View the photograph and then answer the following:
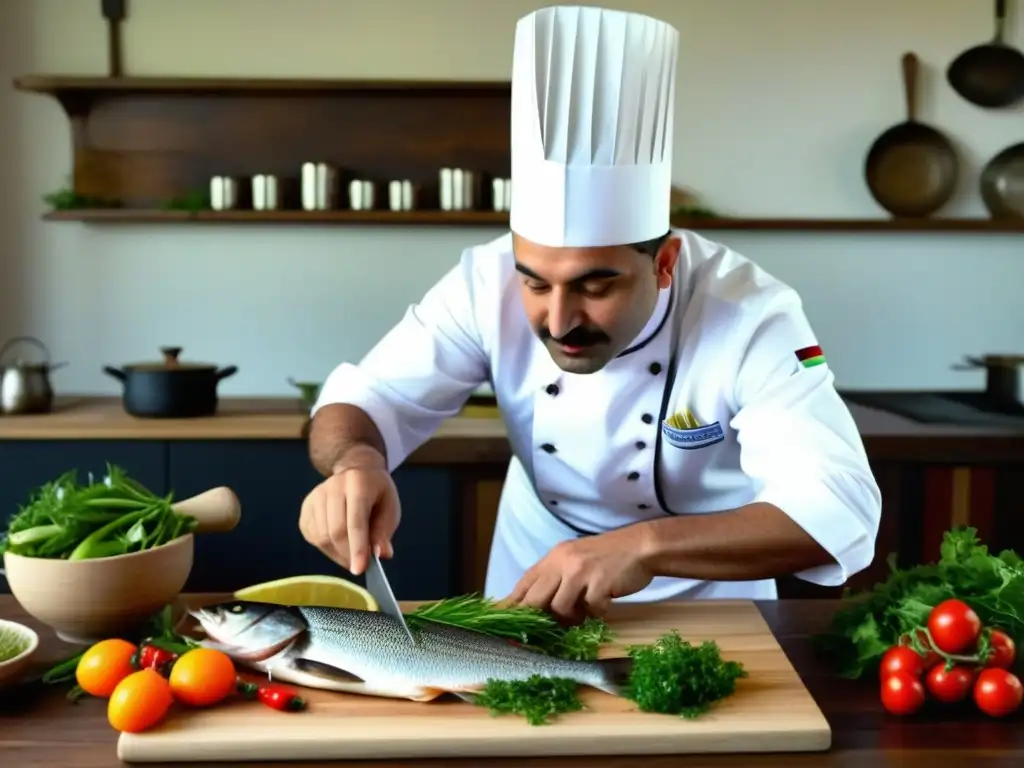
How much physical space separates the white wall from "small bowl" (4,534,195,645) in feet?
6.30

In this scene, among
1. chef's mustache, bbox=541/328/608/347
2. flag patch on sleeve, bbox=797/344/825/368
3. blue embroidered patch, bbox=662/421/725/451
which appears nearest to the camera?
chef's mustache, bbox=541/328/608/347

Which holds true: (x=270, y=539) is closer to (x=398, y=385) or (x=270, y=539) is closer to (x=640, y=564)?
(x=398, y=385)

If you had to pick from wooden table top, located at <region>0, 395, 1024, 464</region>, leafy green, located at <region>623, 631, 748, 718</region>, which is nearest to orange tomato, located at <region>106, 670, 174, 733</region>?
leafy green, located at <region>623, 631, 748, 718</region>

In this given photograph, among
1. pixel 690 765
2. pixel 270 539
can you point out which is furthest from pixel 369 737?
pixel 270 539

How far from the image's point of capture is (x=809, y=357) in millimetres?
1420

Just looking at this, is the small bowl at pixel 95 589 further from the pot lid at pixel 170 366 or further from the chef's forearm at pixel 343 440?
the pot lid at pixel 170 366

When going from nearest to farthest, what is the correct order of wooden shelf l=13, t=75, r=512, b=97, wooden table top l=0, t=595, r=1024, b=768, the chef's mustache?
wooden table top l=0, t=595, r=1024, b=768, the chef's mustache, wooden shelf l=13, t=75, r=512, b=97

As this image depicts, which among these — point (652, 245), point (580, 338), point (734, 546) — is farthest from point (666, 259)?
point (734, 546)

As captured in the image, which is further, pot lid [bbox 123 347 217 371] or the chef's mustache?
pot lid [bbox 123 347 217 371]

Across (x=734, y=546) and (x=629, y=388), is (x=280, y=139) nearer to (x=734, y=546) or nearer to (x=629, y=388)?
(x=629, y=388)

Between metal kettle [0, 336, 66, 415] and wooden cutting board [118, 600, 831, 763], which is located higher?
metal kettle [0, 336, 66, 415]

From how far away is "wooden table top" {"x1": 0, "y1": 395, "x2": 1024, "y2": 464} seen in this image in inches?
93.6

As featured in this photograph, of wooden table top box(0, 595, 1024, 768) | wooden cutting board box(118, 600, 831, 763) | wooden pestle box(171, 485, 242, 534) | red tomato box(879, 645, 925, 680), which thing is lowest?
wooden table top box(0, 595, 1024, 768)

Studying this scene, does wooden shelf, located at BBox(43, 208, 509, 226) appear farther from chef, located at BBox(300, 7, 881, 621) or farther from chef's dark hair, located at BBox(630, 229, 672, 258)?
chef's dark hair, located at BBox(630, 229, 672, 258)
